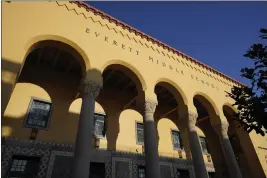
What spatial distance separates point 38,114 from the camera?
10164mm

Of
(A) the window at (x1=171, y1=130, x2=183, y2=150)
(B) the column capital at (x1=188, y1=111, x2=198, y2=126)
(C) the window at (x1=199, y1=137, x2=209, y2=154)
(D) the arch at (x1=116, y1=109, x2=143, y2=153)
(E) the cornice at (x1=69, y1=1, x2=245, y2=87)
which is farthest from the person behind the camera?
(C) the window at (x1=199, y1=137, x2=209, y2=154)

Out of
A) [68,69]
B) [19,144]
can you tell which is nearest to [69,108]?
[68,69]

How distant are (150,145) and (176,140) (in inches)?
277

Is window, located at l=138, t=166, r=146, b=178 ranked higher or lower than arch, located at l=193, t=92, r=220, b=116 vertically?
lower

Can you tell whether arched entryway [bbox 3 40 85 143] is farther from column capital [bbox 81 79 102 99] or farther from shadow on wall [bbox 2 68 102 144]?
column capital [bbox 81 79 102 99]

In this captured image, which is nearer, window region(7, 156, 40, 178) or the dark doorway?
window region(7, 156, 40, 178)

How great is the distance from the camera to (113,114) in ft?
41.1

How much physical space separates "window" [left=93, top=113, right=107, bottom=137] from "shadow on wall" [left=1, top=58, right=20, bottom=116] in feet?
18.9

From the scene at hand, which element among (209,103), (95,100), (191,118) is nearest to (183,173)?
(191,118)

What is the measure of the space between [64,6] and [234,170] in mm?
12022

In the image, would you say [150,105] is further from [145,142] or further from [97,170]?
[97,170]

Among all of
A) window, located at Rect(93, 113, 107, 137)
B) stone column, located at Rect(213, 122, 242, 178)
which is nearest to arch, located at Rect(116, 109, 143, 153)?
window, located at Rect(93, 113, 107, 137)

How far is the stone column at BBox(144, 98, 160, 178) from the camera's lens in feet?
25.7

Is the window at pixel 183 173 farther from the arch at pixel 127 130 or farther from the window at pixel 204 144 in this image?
the arch at pixel 127 130
